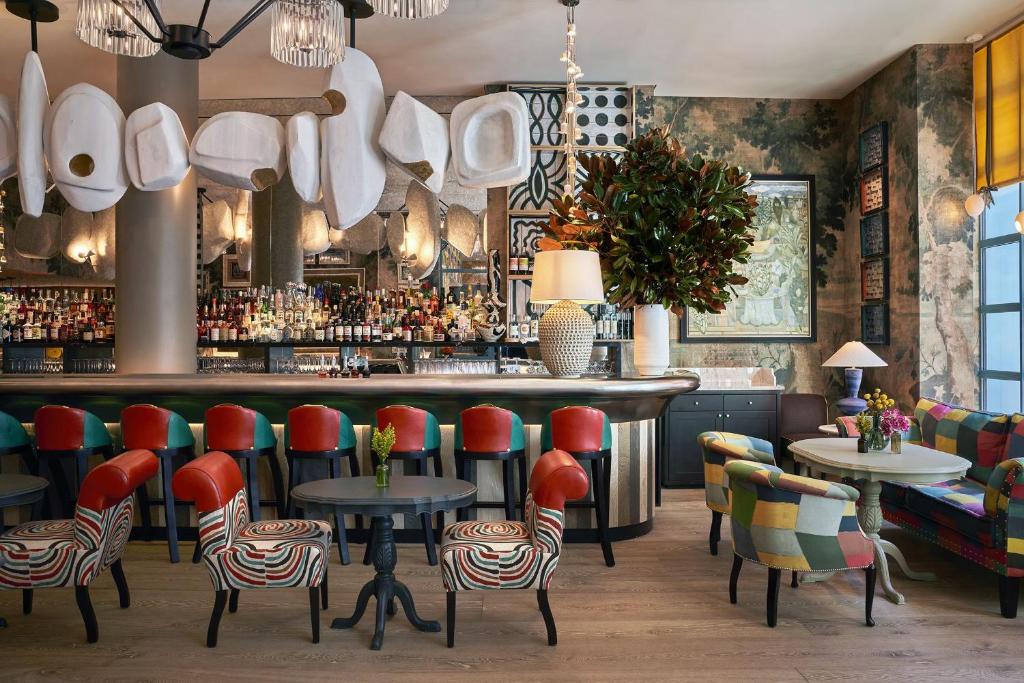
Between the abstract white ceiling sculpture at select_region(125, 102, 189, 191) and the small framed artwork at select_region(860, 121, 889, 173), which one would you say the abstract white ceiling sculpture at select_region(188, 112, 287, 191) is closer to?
the abstract white ceiling sculpture at select_region(125, 102, 189, 191)

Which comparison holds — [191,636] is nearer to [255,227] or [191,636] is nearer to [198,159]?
[198,159]

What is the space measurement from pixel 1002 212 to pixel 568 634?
5.52 m

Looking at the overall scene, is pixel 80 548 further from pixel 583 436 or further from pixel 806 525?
pixel 806 525

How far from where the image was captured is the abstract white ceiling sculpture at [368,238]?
911cm

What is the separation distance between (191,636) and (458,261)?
5503 millimetres

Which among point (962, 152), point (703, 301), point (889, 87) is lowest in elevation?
point (703, 301)

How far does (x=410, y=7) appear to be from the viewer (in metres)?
3.34

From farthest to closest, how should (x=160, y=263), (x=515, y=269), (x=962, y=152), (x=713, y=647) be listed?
(x=515, y=269) → (x=962, y=152) → (x=160, y=263) → (x=713, y=647)

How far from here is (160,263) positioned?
263 inches

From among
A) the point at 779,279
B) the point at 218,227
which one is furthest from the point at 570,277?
the point at 218,227

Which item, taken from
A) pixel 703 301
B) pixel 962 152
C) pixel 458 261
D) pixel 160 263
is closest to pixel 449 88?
pixel 458 261

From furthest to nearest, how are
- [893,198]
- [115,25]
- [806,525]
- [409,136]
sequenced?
[893,198], [409,136], [806,525], [115,25]

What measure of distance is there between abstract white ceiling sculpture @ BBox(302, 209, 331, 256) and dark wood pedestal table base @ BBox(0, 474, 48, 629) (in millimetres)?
5296

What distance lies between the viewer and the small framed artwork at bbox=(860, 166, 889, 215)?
7.97m
